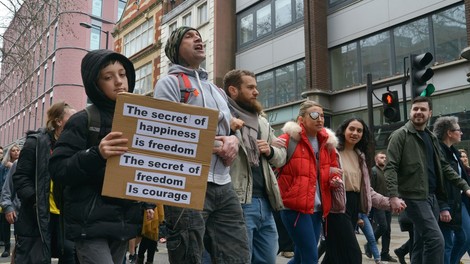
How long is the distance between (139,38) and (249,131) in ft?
103

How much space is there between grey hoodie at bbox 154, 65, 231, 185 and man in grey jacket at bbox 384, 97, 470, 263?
2587mm

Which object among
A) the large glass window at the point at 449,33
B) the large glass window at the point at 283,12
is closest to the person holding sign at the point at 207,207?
the large glass window at the point at 449,33

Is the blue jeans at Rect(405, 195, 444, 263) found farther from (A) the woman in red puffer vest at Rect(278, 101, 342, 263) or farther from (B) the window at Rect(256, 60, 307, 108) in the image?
(B) the window at Rect(256, 60, 307, 108)

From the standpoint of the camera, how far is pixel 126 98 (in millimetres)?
2432

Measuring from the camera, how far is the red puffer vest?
14.7 feet

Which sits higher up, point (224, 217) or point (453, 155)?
point (453, 155)

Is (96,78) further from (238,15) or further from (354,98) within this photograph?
(238,15)

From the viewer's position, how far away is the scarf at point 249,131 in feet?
12.3

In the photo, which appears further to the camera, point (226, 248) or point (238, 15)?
point (238, 15)

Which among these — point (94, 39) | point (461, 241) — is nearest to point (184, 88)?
point (461, 241)

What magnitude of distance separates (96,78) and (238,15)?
905 inches

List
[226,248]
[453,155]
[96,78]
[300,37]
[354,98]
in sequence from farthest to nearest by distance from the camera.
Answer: [300,37]
[354,98]
[453,155]
[226,248]
[96,78]

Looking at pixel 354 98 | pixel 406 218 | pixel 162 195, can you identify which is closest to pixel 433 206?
pixel 406 218

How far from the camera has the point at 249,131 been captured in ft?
12.7
